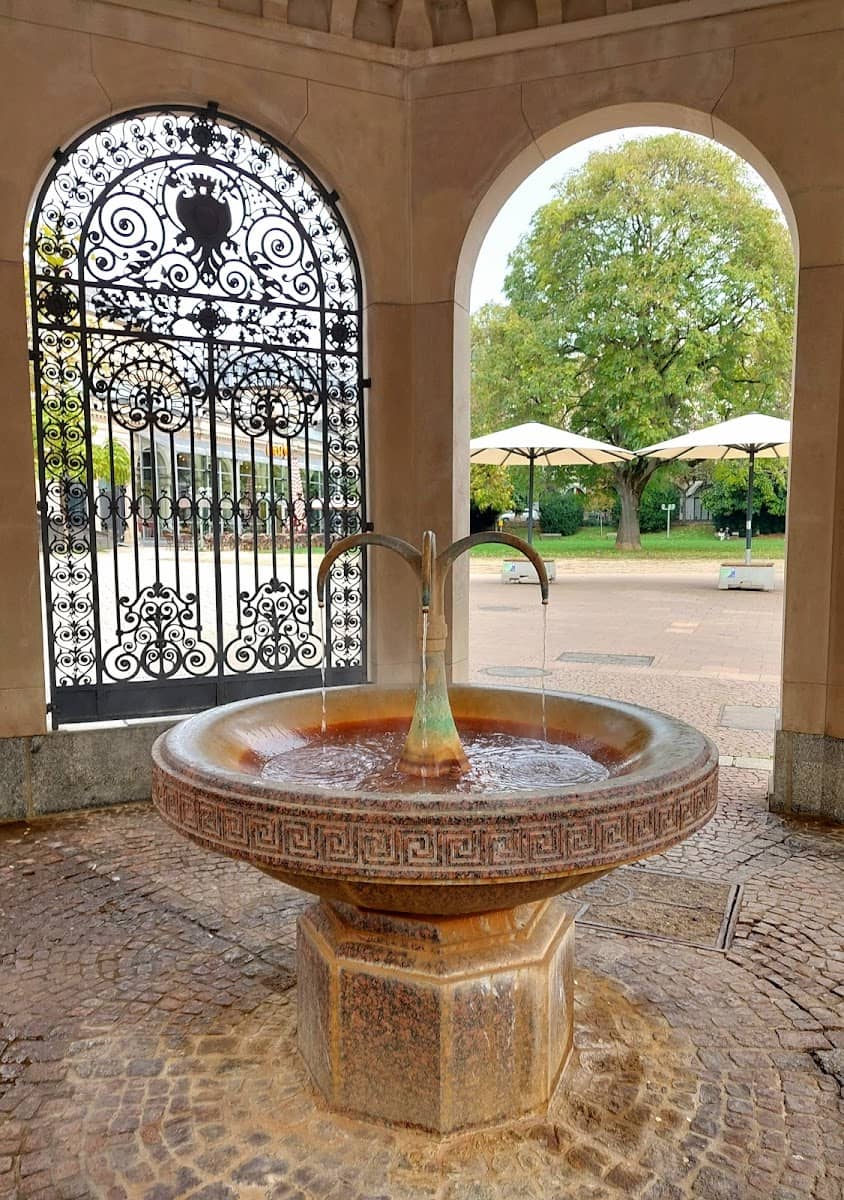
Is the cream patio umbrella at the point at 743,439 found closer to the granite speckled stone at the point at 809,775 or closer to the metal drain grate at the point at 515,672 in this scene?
the metal drain grate at the point at 515,672

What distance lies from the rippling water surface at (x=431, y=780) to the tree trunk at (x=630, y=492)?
23.4m

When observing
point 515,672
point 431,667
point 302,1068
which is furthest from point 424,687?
point 515,672

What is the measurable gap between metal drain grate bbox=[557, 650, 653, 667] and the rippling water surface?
713 centimetres

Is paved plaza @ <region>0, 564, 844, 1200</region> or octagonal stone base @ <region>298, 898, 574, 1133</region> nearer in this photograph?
paved plaza @ <region>0, 564, 844, 1200</region>

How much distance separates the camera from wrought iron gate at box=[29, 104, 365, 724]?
193 inches

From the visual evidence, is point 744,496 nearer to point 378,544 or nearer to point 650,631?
point 650,631

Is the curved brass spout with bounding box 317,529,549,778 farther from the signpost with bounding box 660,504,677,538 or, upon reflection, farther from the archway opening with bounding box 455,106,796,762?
the signpost with bounding box 660,504,677,538

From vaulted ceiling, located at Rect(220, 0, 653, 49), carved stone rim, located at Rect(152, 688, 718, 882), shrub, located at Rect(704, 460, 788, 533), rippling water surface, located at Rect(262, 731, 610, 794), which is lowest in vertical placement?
rippling water surface, located at Rect(262, 731, 610, 794)

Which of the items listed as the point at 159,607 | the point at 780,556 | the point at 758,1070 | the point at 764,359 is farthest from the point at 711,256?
the point at 758,1070

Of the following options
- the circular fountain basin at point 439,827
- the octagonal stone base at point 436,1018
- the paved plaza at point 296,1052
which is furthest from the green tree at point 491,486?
the circular fountain basin at point 439,827

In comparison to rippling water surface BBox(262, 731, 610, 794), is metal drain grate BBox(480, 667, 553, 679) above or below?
below

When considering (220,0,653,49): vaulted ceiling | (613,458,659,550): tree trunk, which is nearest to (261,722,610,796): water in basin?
(220,0,653,49): vaulted ceiling

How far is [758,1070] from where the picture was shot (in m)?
2.58

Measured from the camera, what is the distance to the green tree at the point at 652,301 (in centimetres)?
2291
